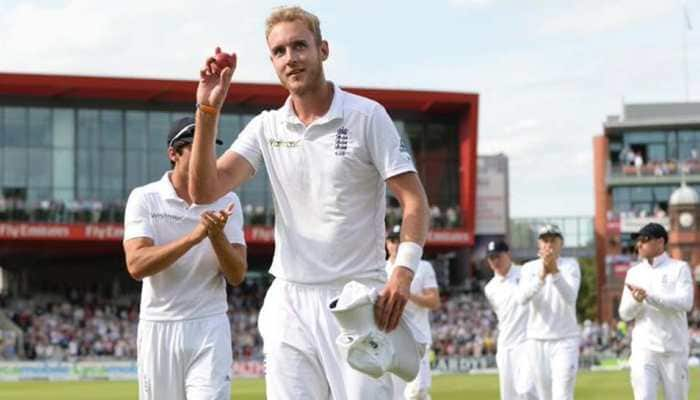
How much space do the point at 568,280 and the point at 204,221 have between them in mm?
8374

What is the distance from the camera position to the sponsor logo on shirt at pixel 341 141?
241 inches

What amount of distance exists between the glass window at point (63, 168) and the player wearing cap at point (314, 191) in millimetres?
54096

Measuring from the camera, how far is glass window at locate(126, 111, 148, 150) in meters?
60.4

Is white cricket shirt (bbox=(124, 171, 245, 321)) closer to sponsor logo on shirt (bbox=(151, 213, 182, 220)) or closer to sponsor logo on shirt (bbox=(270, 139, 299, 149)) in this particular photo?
sponsor logo on shirt (bbox=(151, 213, 182, 220))

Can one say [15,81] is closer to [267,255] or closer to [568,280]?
[267,255]

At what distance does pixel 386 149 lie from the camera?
6074 millimetres

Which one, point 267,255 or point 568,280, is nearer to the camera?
point 568,280

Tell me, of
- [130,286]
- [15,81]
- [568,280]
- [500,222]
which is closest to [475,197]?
[500,222]

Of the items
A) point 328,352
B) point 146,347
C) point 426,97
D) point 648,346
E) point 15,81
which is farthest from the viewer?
point 426,97

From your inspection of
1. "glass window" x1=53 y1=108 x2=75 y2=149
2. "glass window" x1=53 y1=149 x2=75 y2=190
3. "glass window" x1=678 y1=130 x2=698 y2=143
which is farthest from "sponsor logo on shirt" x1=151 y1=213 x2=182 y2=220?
"glass window" x1=678 y1=130 x2=698 y2=143

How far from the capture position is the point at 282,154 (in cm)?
624

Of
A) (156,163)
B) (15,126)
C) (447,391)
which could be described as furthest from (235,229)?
(156,163)

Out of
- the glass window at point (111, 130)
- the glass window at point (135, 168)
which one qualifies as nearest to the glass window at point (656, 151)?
the glass window at point (135, 168)

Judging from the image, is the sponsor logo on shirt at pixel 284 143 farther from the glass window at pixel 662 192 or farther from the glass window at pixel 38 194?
the glass window at pixel 662 192
